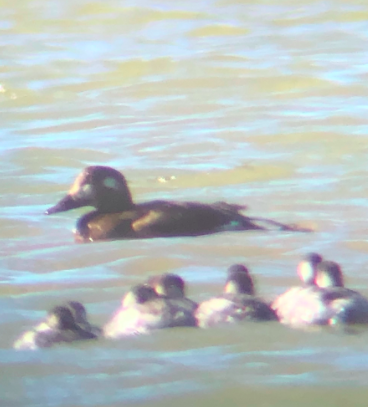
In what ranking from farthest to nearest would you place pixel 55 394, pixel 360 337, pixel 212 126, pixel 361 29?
1. pixel 361 29
2. pixel 212 126
3. pixel 360 337
4. pixel 55 394

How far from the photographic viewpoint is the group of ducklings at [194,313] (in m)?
4.45

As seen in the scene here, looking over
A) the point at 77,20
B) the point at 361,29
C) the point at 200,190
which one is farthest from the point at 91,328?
the point at 77,20

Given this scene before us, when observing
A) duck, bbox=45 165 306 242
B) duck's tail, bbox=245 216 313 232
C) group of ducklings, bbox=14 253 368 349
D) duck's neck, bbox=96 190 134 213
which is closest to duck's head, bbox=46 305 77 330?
group of ducklings, bbox=14 253 368 349

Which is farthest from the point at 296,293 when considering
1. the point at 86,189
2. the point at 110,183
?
the point at 86,189

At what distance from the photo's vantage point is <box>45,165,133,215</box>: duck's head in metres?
6.67

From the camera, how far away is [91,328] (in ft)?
15.0

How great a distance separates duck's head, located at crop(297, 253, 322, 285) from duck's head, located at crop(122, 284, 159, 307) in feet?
2.40

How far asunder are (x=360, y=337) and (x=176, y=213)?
2088 millimetres

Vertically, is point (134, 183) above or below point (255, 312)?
above

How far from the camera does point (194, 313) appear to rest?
15.1 ft

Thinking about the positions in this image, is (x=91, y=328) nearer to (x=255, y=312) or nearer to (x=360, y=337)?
(x=255, y=312)

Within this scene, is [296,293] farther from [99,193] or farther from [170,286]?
[99,193]

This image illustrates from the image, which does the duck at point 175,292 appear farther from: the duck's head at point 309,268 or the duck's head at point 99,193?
the duck's head at point 99,193

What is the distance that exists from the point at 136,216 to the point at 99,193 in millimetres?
438
